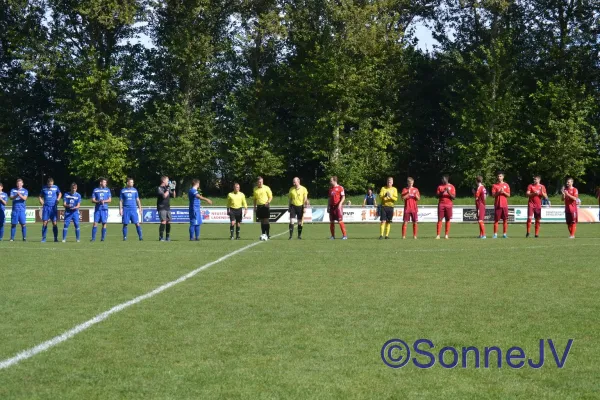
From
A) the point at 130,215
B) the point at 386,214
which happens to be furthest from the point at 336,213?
the point at 130,215

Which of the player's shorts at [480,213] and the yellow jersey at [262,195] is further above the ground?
the yellow jersey at [262,195]

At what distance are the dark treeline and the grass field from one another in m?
36.1

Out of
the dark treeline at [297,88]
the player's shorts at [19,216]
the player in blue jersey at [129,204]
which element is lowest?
the player's shorts at [19,216]

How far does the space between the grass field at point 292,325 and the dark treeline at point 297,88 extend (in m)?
36.1

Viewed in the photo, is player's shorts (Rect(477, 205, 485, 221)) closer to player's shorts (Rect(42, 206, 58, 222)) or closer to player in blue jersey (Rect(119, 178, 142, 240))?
player in blue jersey (Rect(119, 178, 142, 240))

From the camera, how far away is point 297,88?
51.6 m

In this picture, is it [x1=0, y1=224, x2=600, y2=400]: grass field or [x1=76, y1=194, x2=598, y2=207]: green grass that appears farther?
[x1=76, y1=194, x2=598, y2=207]: green grass

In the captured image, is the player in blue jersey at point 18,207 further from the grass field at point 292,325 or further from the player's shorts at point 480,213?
the player's shorts at point 480,213

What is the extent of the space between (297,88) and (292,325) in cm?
4451

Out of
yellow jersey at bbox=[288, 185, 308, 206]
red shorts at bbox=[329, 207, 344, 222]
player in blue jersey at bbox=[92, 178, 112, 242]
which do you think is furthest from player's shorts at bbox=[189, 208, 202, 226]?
red shorts at bbox=[329, 207, 344, 222]

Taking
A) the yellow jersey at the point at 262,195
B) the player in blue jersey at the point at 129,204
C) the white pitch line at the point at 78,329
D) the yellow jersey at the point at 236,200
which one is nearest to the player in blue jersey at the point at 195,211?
the yellow jersey at the point at 236,200

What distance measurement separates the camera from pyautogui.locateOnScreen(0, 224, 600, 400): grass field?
556 cm

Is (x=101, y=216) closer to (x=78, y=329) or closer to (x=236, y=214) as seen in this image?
(x=236, y=214)

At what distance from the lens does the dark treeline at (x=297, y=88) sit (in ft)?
162
